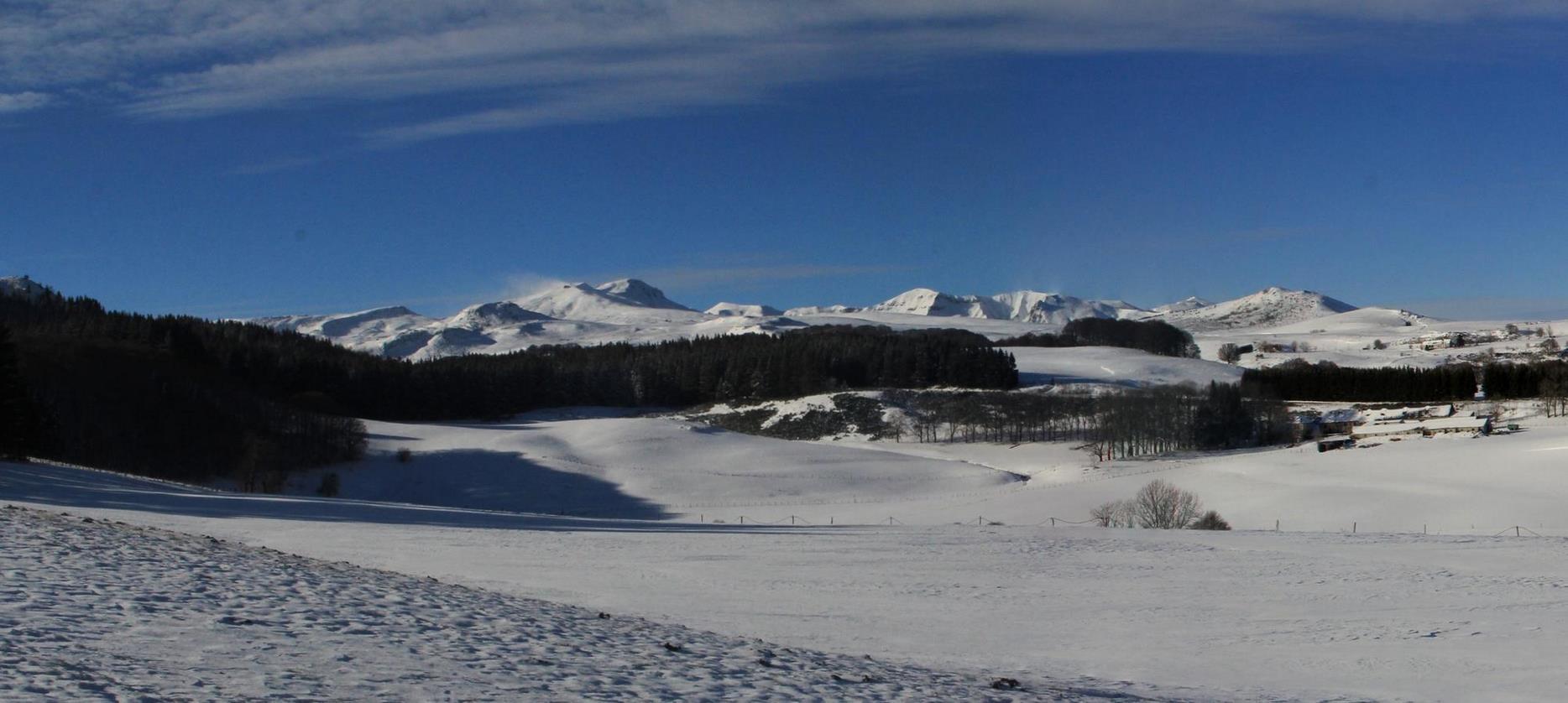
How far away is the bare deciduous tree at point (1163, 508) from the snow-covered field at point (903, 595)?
4905 mm

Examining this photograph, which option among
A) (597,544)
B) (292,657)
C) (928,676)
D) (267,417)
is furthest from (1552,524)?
(267,417)

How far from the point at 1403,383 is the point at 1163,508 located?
98880 mm

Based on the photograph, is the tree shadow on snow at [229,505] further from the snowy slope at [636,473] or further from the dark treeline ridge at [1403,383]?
the dark treeline ridge at [1403,383]

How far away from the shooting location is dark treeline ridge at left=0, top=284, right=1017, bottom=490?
275ft

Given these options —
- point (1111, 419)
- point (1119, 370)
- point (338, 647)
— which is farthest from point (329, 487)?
point (1119, 370)

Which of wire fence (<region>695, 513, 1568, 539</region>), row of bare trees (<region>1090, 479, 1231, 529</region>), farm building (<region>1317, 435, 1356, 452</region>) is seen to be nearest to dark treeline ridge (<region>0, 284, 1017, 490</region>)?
wire fence (<region>695, 513, 1568, 539</region>)

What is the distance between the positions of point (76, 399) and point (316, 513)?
6322cm

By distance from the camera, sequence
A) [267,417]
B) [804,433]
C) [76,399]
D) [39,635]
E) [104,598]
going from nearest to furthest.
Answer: [39,635]
[104,598]
[76,399]
[267,417]
[804,433]

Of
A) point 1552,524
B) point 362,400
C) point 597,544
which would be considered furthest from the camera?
point 362,400

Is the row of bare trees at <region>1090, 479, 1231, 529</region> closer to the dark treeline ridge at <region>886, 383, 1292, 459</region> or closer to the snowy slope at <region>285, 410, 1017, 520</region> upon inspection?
the snowy slope at <region>285, 410, 1017, 520</region>

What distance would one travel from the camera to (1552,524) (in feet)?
157

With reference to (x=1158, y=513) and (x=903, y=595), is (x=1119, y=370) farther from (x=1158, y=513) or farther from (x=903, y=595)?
(x=903, y=595)

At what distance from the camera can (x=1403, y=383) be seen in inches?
5320

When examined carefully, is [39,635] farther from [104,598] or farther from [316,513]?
[316,513]
